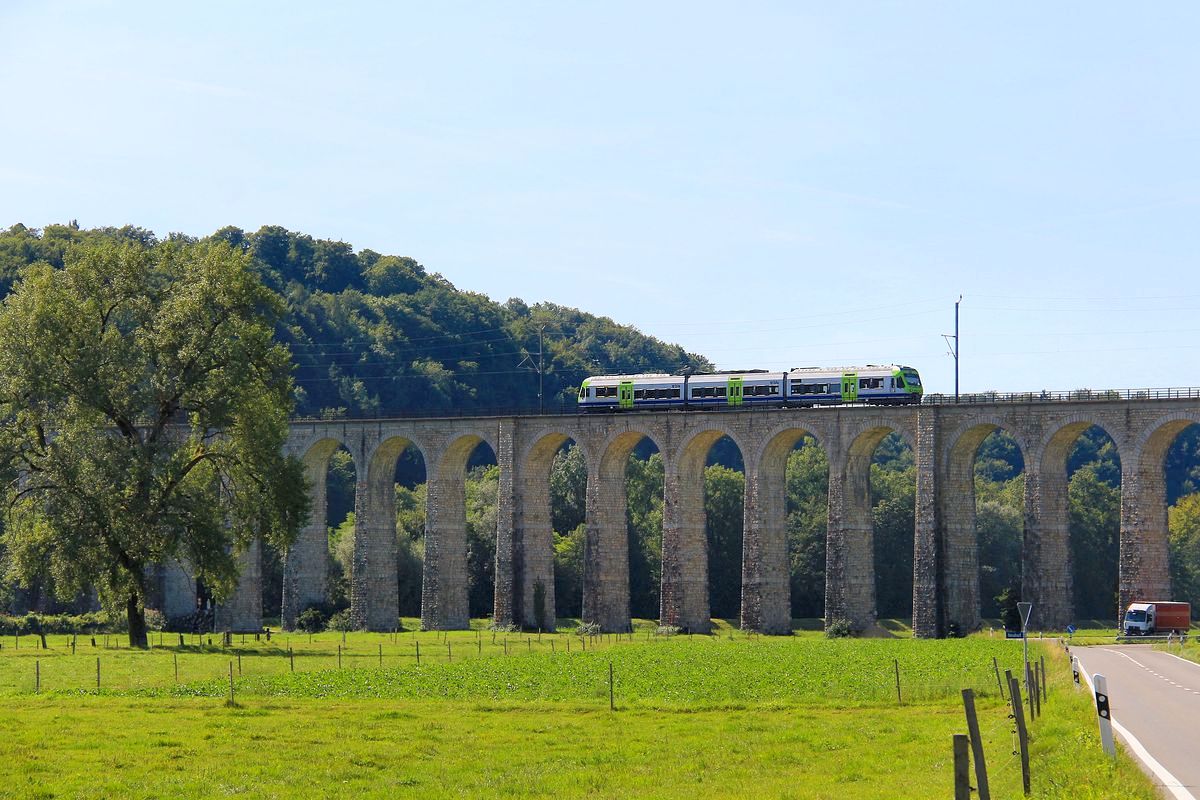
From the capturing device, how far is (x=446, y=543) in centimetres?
9369

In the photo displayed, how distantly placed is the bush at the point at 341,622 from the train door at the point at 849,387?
33.5m

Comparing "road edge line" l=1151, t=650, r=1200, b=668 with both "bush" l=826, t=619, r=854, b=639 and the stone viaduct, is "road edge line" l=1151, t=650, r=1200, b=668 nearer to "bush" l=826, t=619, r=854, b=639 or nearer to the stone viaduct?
the stone viaduct

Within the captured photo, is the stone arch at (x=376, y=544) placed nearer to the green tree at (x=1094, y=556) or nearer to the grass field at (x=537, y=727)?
the grass field at (x=537, y=727)

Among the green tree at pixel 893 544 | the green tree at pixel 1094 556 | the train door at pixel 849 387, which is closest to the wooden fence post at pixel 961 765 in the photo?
the train door at pixel 849 387

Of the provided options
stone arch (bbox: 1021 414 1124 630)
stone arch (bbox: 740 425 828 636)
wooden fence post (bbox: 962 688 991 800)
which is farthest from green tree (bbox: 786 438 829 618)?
wooden fence post (bbox: 962 688 991 800)

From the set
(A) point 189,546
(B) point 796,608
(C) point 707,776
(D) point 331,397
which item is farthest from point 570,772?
(D) point 331,397

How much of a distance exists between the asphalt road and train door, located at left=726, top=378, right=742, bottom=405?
31089mm

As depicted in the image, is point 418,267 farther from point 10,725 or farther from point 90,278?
point 10,725

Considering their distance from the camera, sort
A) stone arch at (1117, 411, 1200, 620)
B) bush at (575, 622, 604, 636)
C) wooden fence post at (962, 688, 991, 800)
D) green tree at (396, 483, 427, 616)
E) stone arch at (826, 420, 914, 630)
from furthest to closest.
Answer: green tree at (396, 483, 427, 616) < bush at (575, 622, 604, 636) < stone arch at (826, 420, 914, 630) < stone arch at (1117, 411, 1200, 620) < wooden fence post at (962, 688, 991, 800)

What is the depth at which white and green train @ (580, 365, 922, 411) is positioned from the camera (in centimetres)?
7938

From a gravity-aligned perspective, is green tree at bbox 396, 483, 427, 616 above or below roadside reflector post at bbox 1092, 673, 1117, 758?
below

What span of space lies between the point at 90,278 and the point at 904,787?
49.9m

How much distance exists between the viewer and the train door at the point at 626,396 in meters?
88.7

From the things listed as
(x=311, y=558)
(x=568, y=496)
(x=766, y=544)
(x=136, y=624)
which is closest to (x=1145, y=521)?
(x=766, y=544)
